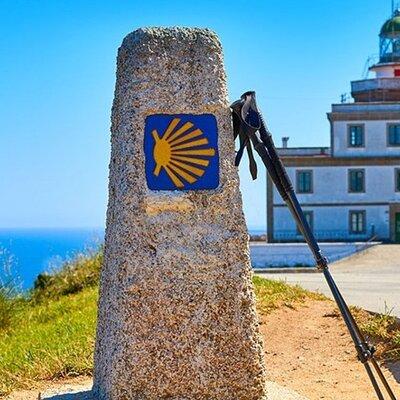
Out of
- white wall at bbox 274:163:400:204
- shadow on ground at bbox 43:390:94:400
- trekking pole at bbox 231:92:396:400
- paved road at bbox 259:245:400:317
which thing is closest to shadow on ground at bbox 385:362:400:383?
trekking pole at bbox 231:92:396:400

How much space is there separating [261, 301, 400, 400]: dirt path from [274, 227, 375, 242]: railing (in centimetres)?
3525

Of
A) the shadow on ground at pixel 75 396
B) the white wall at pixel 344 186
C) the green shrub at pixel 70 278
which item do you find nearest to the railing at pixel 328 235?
the white wall at pixel 344 186

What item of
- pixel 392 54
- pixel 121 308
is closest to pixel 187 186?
pixel 121 308

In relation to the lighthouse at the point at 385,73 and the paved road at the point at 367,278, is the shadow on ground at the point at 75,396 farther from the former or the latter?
the lighthouse at the point at 385,73

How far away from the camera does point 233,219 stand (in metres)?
5.73

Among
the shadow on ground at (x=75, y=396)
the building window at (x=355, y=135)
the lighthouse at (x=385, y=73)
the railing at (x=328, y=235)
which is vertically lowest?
the railing at (x=328, y=235)

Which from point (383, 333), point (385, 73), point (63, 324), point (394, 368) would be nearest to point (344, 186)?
→ point (385, 73)

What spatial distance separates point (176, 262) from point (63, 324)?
6.53 m

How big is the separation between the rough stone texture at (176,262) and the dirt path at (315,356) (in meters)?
1.73

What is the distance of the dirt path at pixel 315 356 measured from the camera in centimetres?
763

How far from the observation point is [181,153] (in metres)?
5.72

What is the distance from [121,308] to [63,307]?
9.17m

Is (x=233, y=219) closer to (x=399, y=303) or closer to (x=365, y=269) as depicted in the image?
(x=399, y=303)

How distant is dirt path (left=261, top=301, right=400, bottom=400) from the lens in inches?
301
